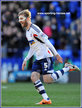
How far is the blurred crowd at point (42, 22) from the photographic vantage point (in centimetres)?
1795

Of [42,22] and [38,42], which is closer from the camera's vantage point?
[38,42]

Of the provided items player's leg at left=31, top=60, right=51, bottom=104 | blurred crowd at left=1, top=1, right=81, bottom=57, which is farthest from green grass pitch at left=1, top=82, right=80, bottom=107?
blurred crowd at left=1, top=1, right=81, bottom=57

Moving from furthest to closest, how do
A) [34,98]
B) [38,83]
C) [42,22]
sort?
1. [42,22]
2. [34,98]
3. [38,83]

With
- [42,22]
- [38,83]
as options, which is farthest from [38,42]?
[42,22]

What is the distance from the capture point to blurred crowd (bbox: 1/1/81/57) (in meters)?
18.0

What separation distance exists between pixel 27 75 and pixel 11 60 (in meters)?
1.08

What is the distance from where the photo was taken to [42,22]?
17.8 metres

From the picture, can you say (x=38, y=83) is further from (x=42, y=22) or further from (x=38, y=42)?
(x=42, y=22)

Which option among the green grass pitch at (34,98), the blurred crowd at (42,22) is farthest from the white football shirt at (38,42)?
the blurred crowd at (42,22)

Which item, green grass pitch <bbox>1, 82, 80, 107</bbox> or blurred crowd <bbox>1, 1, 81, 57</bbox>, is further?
blurred crowd <bbox>1, 1, 81, 57</bbox>

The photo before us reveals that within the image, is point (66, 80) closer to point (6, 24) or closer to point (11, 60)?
point (11, 60)

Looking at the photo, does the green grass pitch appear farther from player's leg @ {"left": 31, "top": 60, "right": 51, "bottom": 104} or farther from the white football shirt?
the white football shirt

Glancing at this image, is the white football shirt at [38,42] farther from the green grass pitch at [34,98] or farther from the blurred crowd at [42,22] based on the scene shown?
the blurred crowd at [42,22]

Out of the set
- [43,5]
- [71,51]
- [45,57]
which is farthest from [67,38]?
[45,57]
